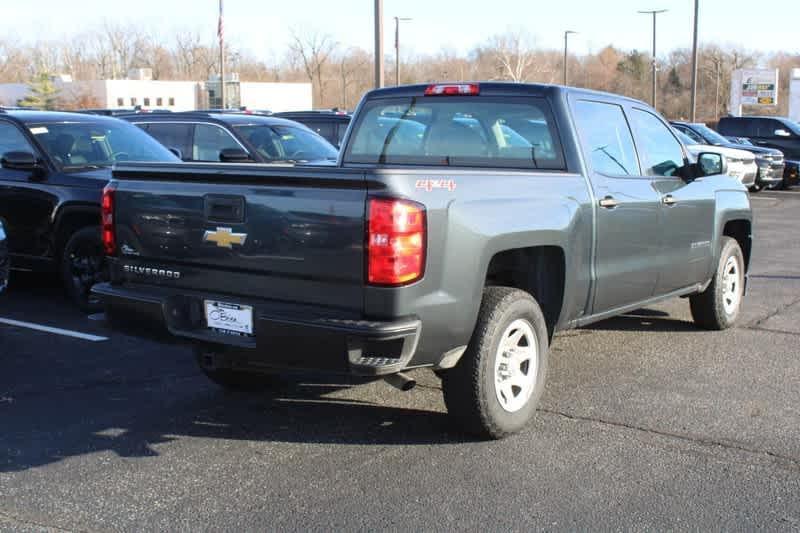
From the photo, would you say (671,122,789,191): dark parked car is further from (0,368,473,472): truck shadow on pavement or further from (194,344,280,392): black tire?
(0,368,473,472): truck shadow on pavement

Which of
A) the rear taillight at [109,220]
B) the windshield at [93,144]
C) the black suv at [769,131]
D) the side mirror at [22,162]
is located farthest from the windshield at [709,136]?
the rear taillight at [109,220]

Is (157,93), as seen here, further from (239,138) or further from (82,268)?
(82,268)

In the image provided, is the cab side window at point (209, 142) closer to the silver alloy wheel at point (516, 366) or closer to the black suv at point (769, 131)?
the silver alloy wheel at point (516, 366)

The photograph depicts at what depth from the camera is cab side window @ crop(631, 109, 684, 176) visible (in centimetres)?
643

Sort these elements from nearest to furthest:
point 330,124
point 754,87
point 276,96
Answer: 1. point 330,124
2. point 754,87
3. point 276,96

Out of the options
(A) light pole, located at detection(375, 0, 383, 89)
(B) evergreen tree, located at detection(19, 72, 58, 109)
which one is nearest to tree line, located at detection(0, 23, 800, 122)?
(B) evergreen tree, located at detection(19, 72, 58, 109)

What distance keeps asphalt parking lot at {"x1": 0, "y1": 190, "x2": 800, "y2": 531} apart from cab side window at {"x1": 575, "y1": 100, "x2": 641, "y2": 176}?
138cm

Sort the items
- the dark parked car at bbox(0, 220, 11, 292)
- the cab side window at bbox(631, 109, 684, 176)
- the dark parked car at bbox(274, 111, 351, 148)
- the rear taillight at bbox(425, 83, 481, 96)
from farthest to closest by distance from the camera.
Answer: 1. the dark parked car at bbox(274, 111, 351, 148)
2. the dark parked car at bbox(0, 220, 11, 292)
3. the cab side window at bbox(631, 109, 684, 176)
4. the rear taillight at bbox(425, 83, 481, 96)

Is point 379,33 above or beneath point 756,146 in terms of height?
above

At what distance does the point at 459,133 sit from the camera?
19.4ft

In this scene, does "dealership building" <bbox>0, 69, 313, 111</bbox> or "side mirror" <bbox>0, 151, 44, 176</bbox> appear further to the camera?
"dealership building" <bbox>0, 69, 313, 111</bbox>

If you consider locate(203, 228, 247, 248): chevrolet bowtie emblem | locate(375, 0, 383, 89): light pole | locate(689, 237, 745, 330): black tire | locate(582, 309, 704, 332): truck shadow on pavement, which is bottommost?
locate(582, 309, 704, 332): truck shadow on pavement

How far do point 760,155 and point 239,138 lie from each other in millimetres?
15945

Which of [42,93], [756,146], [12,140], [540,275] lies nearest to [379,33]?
[12,140]
